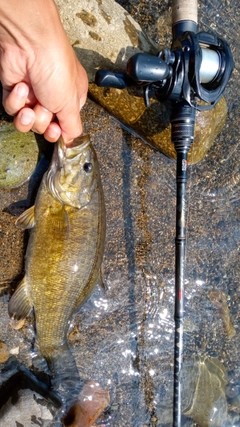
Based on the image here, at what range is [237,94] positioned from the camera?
4.19 m

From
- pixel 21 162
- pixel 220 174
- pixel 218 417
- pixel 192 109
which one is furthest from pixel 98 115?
pixel 218 417

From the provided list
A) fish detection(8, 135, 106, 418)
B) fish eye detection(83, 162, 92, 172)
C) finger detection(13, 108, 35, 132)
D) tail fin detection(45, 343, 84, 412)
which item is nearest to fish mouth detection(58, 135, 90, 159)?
fish detection(8, 135, 106, 418)

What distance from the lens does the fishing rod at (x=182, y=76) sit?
2.69 meters

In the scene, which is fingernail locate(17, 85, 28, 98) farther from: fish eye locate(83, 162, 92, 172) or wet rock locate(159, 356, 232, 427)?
wet rock locate(159, 356, 232, 427)

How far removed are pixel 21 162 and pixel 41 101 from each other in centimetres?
68

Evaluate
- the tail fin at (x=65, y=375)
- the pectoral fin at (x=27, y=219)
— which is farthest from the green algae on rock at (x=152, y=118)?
the tail fin at (x=65, y=375)

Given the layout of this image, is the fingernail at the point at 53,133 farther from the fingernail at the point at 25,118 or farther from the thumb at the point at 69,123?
the fingernail at the point at 25,118

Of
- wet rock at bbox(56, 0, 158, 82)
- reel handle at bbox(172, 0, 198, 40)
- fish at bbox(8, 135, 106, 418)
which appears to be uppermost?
reel handle at bbox(172, 0, 198, 40)

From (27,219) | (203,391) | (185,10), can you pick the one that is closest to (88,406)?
(203,391)

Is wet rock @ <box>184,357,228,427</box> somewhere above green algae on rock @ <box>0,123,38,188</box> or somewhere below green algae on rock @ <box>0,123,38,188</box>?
below

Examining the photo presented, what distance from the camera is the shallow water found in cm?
375

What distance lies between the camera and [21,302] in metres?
3.44

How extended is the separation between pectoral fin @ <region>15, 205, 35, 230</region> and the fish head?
0.25 m

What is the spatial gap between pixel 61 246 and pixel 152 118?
1398 millimetres
